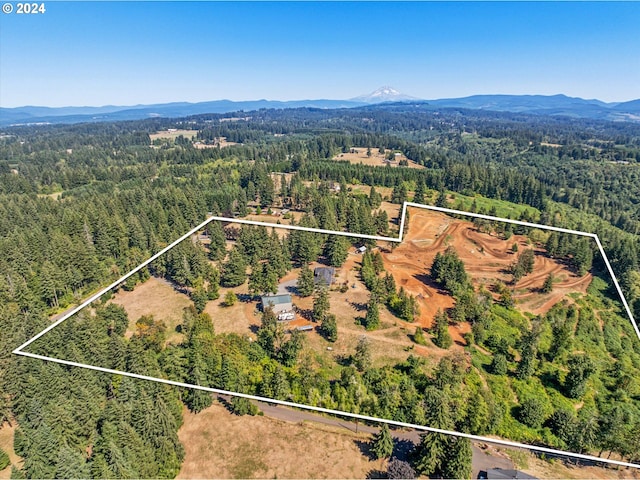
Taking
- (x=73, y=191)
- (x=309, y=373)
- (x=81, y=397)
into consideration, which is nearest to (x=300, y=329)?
A: (x=309, y=373)

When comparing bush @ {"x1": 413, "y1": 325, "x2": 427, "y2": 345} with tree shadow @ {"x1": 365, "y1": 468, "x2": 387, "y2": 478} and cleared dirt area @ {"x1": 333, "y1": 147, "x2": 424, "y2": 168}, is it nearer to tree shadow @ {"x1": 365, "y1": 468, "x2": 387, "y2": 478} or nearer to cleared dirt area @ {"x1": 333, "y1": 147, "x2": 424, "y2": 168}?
tree shadow @ {"x1": 365, "y1": 468, "x2": 387, "y2": 478}

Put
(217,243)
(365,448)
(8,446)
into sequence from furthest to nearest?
(365,448), (8,446), (217,243)

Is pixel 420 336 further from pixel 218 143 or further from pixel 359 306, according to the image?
pixel 218 143

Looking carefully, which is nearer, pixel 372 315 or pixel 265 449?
pixel 372 315

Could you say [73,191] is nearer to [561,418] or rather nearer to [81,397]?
[81,397]

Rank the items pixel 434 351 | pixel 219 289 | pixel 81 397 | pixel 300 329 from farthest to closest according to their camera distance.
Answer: pixel 219 289, pixel 81 397, pixel 300 329, pixel 434 351

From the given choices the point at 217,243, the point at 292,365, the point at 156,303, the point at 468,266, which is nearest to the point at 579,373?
the point at 468,266

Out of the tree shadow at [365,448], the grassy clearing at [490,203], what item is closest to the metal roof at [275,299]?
the tree shadow at [365,448]
